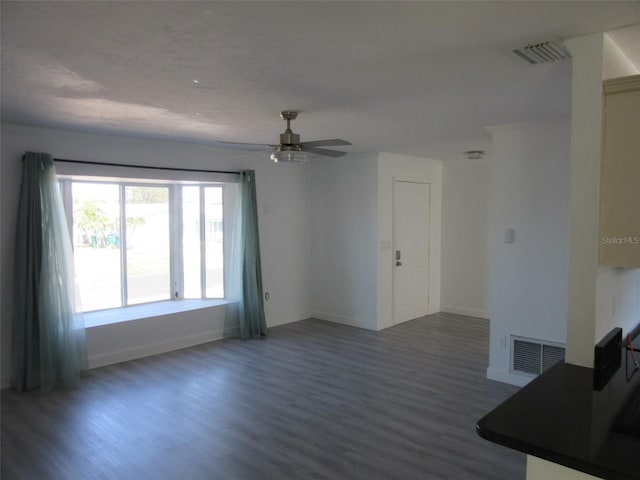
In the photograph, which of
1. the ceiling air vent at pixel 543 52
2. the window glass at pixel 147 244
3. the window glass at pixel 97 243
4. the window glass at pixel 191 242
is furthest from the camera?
the window glass at pixel 191 242

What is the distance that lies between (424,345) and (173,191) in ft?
12.6

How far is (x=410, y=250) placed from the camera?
22.7 ft

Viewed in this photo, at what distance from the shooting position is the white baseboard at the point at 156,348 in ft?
16.3

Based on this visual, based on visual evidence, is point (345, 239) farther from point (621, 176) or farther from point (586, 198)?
point (621, 176)

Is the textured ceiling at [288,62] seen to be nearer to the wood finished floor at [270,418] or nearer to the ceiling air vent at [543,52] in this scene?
the ceiling air vent at [543,52]

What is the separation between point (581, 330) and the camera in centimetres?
205

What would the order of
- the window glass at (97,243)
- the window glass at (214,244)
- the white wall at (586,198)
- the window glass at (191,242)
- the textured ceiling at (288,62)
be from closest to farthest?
1. the textured ceiling at (288,62)
2. the white wall at (586,198)
3. the window glass at (97,243)
4. the window glass at (191,242)
5. the window glass at (214,244)

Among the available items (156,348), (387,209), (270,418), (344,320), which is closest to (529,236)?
(387,209)

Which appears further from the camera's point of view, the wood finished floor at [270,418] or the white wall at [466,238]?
the white wall at [466,238]

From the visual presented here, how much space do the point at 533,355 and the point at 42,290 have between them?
15.6ft

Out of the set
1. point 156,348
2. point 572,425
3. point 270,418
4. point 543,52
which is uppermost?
point 543,52

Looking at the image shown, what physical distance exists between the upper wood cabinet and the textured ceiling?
1.04ft

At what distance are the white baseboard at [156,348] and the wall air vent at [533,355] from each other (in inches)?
139

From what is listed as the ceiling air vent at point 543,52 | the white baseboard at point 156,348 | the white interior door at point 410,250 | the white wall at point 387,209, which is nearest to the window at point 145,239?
the white baseboard at point 156,348
